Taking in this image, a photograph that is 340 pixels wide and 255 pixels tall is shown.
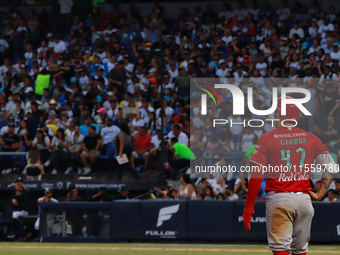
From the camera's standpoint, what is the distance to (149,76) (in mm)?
23641

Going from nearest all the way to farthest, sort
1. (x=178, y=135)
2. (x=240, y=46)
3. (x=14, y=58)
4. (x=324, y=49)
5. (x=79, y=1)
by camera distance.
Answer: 1. (x=178, y=135)
2. (x=324, y=49)
3. (x=240, y=46)
4. (x=14, y=58)
5. (x=79, y=1)

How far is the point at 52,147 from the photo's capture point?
69.8 ft

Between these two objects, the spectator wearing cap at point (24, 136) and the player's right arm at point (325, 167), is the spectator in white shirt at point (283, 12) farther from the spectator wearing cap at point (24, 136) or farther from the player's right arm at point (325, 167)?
the player's right arm at point (325, 167)

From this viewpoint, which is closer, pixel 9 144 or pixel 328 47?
pixel 9 144

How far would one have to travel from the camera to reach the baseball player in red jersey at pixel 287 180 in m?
8.10

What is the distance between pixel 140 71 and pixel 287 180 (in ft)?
53.4

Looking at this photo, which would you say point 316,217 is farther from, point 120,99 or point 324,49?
point 120,99

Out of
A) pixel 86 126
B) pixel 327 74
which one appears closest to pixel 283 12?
pixel 327 74

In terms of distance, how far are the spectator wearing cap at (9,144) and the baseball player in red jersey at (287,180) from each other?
47.7ft

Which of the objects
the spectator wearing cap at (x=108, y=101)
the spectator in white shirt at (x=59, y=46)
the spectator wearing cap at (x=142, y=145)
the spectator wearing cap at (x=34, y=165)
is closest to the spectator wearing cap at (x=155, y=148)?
the spectator wearing cap at (x=142, y=145)

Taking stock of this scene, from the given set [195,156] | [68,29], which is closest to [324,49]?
[195,156]

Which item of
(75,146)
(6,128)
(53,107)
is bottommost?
(75,146)

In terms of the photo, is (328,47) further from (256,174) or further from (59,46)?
(256,174)

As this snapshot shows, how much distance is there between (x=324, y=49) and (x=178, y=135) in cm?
573
